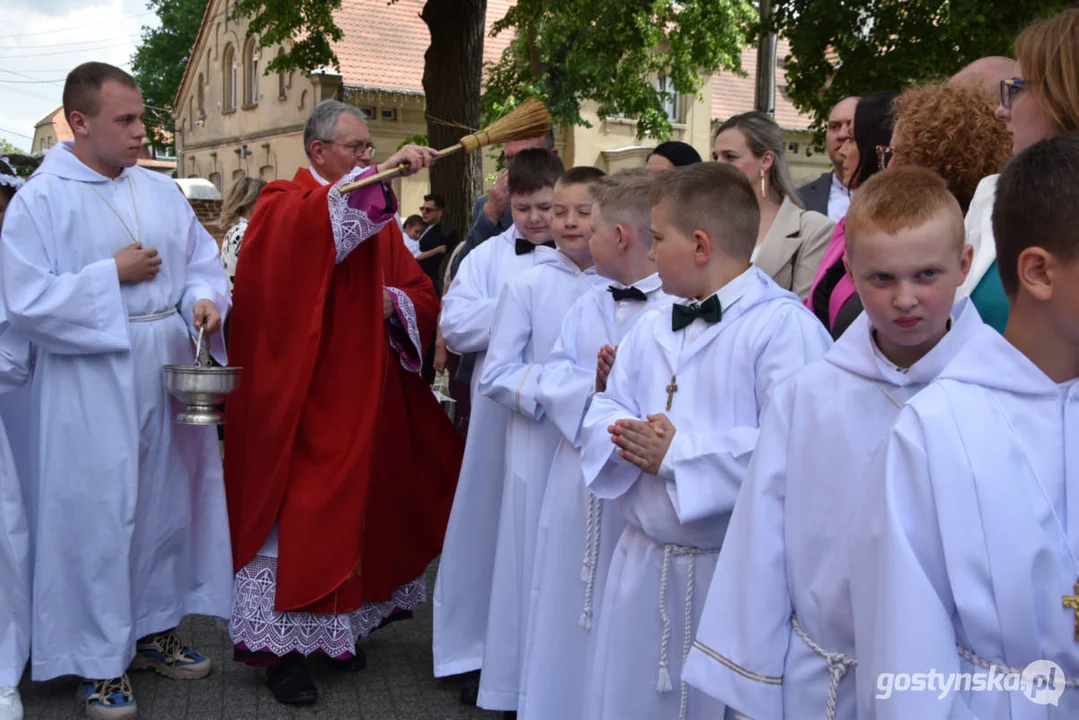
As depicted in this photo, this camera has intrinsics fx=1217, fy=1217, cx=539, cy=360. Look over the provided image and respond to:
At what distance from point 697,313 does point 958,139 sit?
0.82m

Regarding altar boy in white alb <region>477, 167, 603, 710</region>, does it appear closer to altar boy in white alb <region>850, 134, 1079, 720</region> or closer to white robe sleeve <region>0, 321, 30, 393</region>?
white robe sleeve <region>0, 321, 30, 393</region>

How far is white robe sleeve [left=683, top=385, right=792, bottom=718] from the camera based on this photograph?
2621mm

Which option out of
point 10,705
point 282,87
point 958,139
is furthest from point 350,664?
point 282,87

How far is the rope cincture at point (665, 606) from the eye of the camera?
3328 mm

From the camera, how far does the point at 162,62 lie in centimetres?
5162

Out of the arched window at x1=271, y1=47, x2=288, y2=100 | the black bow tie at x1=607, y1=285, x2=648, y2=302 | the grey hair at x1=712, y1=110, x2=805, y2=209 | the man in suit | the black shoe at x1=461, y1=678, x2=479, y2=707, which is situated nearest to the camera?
the black bow tie at x1=607, y1=285, x2=648, y2=302

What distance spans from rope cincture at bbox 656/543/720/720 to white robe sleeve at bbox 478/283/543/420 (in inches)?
54.5

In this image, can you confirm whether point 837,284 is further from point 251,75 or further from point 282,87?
point 251,75

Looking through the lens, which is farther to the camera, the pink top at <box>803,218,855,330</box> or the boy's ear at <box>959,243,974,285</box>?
the pink top at <box>803,218,855,330</box>

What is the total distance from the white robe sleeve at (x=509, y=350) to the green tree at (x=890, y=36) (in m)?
5.31

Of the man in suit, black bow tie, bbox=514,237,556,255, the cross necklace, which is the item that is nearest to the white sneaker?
black bow tie, bbox=514,237,556,255

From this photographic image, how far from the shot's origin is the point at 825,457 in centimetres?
261

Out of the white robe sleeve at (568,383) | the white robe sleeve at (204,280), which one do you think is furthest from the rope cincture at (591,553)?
the white robe sleeve at (204,280)

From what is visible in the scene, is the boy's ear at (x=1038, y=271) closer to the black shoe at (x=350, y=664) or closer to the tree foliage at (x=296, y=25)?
the black shoe at (x=350, y=664)
